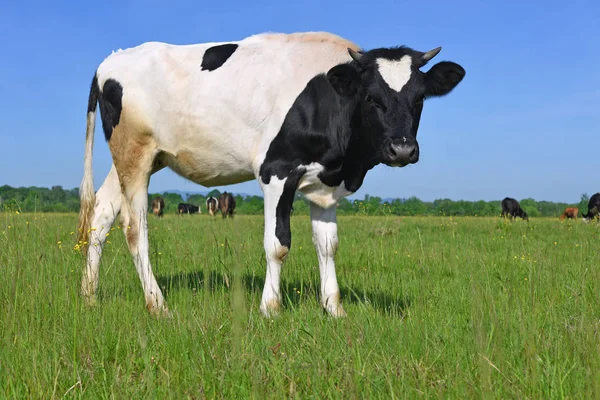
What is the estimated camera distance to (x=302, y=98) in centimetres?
550

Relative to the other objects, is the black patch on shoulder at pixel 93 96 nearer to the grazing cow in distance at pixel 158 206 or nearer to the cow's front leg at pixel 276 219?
the cow's front leg at pixel 276 219

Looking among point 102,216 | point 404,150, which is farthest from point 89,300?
point 404,150

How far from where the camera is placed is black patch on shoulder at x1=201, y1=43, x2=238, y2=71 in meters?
6.04

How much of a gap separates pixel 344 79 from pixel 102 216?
338cm

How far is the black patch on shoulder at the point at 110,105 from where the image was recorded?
6.39 meters

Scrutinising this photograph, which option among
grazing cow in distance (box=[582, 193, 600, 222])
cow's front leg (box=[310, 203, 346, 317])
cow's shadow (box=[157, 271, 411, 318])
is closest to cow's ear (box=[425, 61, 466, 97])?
cow's front leg (box=[310, 203, 346, 317])

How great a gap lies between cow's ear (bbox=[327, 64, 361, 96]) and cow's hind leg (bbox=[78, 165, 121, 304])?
Result: 295 cm

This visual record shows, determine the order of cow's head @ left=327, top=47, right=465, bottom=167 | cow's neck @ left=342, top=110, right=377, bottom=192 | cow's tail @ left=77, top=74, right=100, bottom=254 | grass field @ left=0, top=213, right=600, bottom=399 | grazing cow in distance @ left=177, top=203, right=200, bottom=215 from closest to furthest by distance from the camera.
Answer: grass field @ left=0, top=213, right=600, bottom=399, cow's head @ left=327, top=47, right=465, bottom=167, cow's neck @ left=342, top=110, right=377, bottom=192, cow's tail @ left=77, top=74, right=100, bottom=254, grazing cow in distance @ left=177, top=203, right=200, bottom=215

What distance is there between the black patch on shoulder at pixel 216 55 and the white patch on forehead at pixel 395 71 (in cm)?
175

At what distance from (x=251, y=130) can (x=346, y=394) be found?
138 inches

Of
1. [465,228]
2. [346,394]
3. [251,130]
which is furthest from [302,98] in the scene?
[465,228]

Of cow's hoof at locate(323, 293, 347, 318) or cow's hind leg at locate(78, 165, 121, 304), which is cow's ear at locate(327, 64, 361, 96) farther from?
cow's hind leg at locate(78, 165, 121, 304)

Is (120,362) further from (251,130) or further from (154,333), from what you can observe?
(251,130)

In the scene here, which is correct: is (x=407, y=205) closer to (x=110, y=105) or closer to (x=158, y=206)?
(x=158, y=206)
